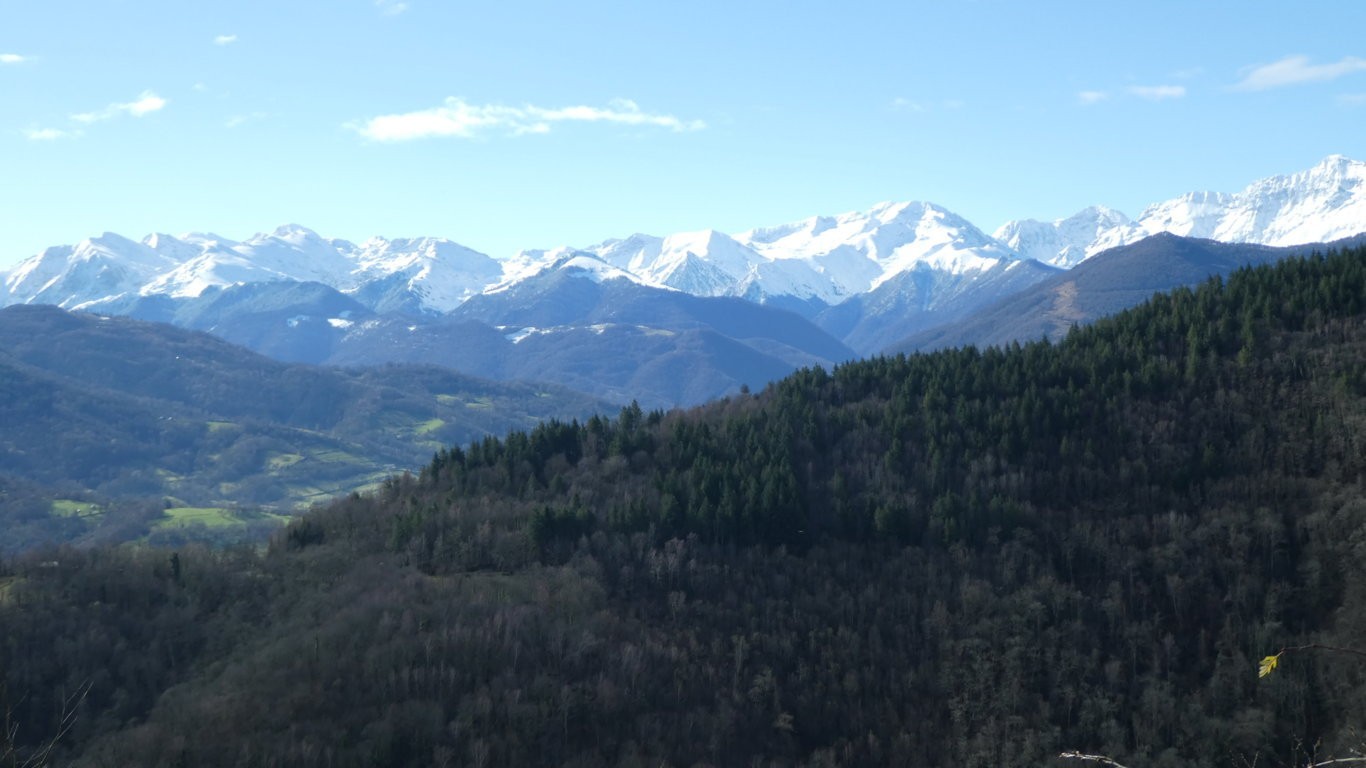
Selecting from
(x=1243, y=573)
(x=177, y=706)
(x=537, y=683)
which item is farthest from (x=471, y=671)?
(x=1243, y=573)

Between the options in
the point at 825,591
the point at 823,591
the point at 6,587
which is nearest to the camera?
the point at 6,587

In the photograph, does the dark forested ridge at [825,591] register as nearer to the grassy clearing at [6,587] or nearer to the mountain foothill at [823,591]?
the mountain foothill at [823,591]

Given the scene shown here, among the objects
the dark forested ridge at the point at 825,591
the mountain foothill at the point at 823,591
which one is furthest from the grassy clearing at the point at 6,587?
the mountain foothill at the point at 823,591

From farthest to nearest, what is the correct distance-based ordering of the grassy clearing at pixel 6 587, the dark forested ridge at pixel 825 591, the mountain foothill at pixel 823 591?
the grassy clearing at pixel 6 587, the dark forested ridge at pixel 825 591, the mountain foothill at pixel 823 591

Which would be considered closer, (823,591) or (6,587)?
(6,587)

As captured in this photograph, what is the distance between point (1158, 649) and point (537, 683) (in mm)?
74407

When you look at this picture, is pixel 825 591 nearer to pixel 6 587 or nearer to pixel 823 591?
pixel 823 591

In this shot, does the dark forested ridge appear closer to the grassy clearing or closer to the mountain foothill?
the mountain foothill

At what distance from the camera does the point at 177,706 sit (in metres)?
114

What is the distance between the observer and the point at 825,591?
484ft

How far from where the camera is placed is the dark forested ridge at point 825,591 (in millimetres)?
118062

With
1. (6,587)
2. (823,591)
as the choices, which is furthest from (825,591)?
(6,587)

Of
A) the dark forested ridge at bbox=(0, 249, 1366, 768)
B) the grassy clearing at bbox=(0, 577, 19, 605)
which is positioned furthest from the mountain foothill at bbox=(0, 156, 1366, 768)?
the grassy clearing at bbox=(0, 577, 19, 605)

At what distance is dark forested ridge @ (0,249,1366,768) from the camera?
11806 centimetres
